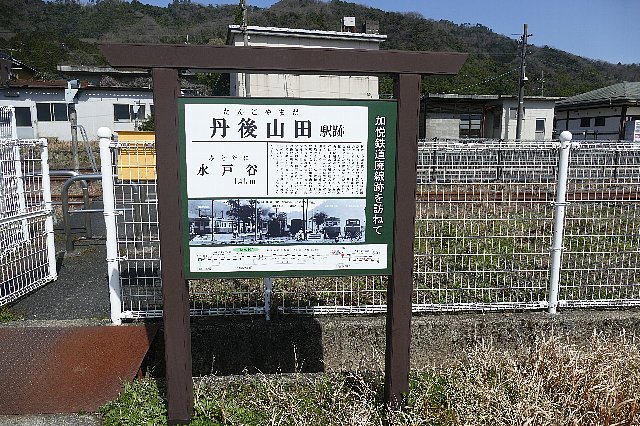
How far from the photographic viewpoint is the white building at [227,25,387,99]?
66.5 ft

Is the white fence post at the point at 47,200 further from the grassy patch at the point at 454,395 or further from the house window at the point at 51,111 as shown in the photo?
the house window at the point at 51,111

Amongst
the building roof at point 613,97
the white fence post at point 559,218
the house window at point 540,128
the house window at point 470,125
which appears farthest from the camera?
the house window at point 540,128

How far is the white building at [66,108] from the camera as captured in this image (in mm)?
27766

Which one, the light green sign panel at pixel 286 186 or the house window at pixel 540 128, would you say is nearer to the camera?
the light green sign panel at pixel 286 186

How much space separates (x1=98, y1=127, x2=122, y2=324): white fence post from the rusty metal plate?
8.8 inches

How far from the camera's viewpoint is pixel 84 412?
10.9 ft

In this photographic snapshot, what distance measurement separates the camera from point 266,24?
70.3 m

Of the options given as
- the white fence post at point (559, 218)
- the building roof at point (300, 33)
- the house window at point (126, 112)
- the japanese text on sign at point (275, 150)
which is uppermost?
the building roof at point (300, 33)

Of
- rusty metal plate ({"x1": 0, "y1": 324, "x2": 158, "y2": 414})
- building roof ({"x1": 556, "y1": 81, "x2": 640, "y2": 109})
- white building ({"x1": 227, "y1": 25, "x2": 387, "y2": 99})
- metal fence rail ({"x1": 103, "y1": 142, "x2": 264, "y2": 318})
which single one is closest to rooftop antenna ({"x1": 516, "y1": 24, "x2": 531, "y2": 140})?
building roof ({"x1": 556, "y1": 81, "x2": 640, "y2": 109})

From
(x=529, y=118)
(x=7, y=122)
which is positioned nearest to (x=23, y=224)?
(x=7, y=122)

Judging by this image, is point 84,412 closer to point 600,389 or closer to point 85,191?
point 600,389

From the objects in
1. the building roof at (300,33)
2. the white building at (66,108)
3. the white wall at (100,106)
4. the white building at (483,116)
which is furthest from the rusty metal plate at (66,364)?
the white wall at (100,106)

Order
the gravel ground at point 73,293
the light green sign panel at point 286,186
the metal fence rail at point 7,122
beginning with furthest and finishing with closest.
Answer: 1. the metal fence rail at point 7,122
2. the gravel ground at point 73,293
3. the light green sign panel at point 286,186

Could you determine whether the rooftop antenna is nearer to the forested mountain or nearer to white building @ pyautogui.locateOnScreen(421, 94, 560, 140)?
white building @ pyautogui.locateOnScreen(421, 94, 560, 140)
